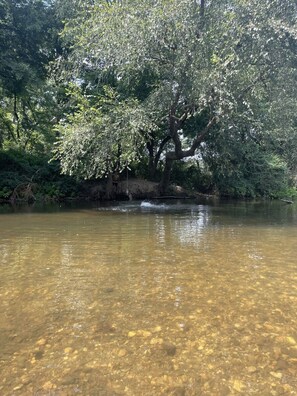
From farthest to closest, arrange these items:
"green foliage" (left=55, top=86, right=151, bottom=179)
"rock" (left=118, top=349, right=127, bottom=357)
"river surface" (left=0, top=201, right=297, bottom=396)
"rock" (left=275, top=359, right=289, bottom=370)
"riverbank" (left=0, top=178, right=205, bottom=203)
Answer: "riverbank" (left=0, top=178, right=205, bottom=203), "green foliage" (left=55, top=86, right=151, bottom=179), "rock" (left=118, top=349, right=127, bottom=357), "rock" (left=275, top=359, right=289, bottom=370), "river surface" (left=0, top=201, right=297, bottom=396)

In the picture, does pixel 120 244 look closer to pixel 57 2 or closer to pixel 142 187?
pixel 142 187

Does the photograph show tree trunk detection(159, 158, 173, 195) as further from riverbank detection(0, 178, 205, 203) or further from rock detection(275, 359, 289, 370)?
rock detection(275, 359, 289, 370)

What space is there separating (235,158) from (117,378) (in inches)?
685

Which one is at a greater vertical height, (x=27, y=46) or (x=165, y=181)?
(x=27, y=46)

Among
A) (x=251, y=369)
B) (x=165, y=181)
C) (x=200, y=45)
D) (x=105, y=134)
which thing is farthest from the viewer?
(x=165, y=181)

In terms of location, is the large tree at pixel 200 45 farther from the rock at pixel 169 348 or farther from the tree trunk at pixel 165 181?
the rock at pixel 169 348

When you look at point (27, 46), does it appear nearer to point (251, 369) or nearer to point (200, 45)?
point (200, 45)

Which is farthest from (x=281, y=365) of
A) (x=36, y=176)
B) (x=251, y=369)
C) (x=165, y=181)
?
(x=36, y=176)

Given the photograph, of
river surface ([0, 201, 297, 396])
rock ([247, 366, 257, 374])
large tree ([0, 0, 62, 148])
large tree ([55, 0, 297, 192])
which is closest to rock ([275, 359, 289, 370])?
river surface ([0, 201, 297, 396])

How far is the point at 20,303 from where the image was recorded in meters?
3.52

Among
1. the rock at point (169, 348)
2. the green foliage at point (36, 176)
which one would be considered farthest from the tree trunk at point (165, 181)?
the rock at point (169, 348)

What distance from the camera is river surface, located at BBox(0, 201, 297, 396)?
224 cm

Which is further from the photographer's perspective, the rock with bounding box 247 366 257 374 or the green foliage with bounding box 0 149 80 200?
the green foliage with bounding box 0 149 80 200

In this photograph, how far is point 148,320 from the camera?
312 centimetres
